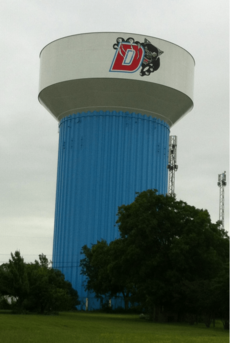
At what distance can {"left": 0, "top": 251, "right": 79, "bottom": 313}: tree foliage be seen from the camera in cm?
2919

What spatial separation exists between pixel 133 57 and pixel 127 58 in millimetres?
387

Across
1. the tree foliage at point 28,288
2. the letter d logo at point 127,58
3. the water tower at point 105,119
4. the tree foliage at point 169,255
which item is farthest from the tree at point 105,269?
the letter d logo at point 127,58

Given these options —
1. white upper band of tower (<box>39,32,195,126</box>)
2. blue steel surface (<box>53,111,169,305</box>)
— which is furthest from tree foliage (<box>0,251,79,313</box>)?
white upper band of tower (<box>39,32,195,126</box>)

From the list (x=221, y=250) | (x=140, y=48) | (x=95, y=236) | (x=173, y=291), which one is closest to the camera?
(x=173, y=291)

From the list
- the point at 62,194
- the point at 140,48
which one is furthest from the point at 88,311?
the point at 140,48

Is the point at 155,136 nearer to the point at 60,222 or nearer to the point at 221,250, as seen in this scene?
the point at 60,222

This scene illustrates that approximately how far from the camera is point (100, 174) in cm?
3594

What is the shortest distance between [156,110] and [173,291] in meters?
14.2

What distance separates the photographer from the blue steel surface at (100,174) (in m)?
35.8

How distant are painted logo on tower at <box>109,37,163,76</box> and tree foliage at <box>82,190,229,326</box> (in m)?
8.67

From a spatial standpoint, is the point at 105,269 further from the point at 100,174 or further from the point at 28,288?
the point at 100,174

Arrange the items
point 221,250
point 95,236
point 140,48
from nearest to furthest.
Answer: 1. point 221,250
2. point 140,48
3. point 95,236

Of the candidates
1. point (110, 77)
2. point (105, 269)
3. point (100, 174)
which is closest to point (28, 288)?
point (105, 269)

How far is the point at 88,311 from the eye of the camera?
36.2m
